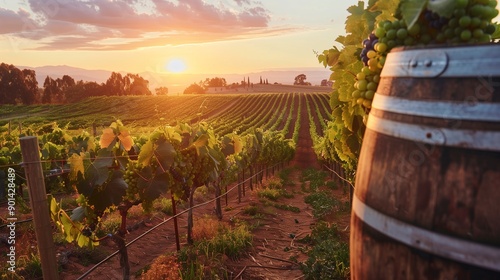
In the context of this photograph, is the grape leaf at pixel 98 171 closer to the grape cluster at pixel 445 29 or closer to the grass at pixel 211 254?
the grass at pixel 211 254

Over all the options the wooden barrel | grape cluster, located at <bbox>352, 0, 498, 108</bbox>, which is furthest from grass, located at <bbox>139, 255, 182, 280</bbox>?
grape cluster, located at <bbox>352, 0, 498, 108</bbox>

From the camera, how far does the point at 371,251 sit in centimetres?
141

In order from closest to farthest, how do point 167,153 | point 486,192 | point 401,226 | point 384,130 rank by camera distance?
point 486,192 → point 401,226 → point 384,130 → point 167,153

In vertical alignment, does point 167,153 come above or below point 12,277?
above

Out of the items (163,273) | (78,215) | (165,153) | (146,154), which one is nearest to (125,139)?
(146,154)

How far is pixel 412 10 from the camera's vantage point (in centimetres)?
135

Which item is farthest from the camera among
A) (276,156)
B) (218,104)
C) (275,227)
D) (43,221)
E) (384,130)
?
(218,104)

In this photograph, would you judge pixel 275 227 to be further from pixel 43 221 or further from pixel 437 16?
pixel 437 16

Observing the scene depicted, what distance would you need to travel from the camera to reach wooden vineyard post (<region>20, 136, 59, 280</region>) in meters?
2.46

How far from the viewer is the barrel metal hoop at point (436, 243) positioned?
111cm

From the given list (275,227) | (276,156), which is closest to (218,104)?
(276,156)

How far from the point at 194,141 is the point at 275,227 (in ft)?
12.6

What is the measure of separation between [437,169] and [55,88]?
106029 mm

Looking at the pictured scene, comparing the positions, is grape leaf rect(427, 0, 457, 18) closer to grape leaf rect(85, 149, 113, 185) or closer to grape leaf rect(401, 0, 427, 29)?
grape leaf rect(401, 0, 427, 29)
